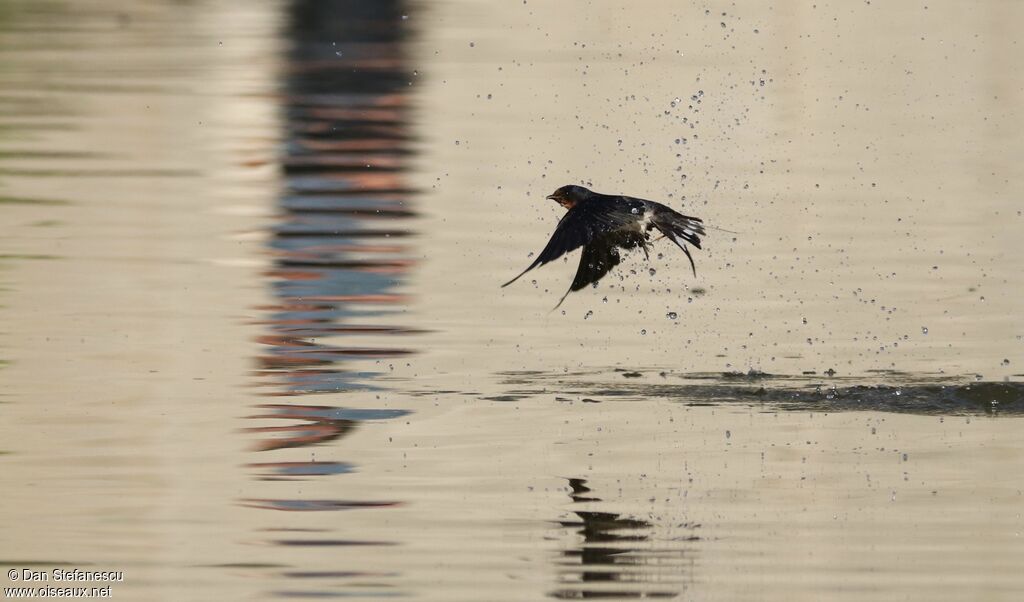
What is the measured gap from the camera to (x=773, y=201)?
58.0ft

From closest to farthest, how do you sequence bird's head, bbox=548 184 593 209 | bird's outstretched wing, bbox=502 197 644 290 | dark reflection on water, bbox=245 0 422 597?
dark reflection on water, bbox=245 0 422 597 < bird's outstretched wing, bbox=502 197 644 290 < bird's head, bbox=548 184 593 209

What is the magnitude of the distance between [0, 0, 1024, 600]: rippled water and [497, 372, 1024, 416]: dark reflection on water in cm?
3

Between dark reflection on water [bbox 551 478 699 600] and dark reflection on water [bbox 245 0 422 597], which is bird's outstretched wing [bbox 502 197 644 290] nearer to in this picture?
dark reflection on water [bbox 245 0 422 597]

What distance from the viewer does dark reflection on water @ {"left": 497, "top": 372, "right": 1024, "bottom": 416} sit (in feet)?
37.1

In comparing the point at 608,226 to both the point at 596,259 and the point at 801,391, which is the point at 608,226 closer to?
the point at 596,259

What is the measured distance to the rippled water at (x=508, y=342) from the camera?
8.74 m

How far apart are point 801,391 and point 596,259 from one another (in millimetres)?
1218

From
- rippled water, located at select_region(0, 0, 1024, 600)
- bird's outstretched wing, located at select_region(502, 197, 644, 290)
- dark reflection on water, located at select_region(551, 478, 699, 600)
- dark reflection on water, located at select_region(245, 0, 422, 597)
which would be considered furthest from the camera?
bird's outstretched wing, located at select_region(502, 197, 644, 290)

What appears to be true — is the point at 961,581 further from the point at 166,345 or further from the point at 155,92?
the point at 155,92

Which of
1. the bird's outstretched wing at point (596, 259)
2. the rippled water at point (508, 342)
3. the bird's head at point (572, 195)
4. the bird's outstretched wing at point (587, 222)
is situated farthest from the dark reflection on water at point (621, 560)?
the bird's head at point (572, 195)

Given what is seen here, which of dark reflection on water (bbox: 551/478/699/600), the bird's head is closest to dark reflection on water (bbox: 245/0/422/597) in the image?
dark reflection on water (bbox: 551/478/699/600)

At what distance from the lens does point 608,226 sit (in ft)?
35.8

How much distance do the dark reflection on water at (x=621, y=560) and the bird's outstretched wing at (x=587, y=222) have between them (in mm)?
1669

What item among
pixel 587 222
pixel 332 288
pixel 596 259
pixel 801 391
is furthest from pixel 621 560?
pixel 332 288
